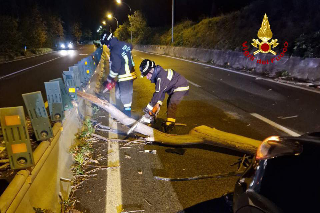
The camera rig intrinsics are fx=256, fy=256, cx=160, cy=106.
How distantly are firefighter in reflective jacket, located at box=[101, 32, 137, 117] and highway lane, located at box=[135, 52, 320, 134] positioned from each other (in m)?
3.02

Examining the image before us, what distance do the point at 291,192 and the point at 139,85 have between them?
→ 30.3ft

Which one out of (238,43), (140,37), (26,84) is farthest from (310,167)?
(140,37)

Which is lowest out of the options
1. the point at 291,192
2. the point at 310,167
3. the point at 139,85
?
the point at 139,85

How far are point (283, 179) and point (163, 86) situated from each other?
3.39 meters

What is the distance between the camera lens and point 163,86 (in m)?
4.84

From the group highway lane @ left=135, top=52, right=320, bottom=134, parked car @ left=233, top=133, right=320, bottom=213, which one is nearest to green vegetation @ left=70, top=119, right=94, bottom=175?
parked car @ left=233, top=133, right=320, bottom=213

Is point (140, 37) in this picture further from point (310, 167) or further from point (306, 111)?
point (310, 167)

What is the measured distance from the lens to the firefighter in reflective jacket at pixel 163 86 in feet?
15.4

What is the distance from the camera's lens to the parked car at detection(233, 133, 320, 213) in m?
1.49

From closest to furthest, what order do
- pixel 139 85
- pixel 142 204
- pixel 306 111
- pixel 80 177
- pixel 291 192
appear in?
pixel 291 192, pixel 142 204, pixel 80 177, pixel 306 111, pixel 139 85

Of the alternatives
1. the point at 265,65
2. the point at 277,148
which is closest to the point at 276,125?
the point at 277,148

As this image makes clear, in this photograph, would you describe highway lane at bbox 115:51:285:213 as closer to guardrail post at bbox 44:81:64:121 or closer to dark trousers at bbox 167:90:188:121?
dark trousers at bbox 167:90:188:121

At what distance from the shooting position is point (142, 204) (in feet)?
9.64

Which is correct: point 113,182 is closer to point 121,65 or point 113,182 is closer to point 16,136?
point 16,136
